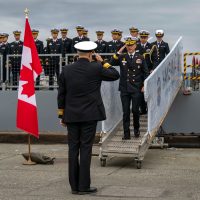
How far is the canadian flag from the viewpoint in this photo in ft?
37.8

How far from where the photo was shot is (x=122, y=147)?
11.0 metres

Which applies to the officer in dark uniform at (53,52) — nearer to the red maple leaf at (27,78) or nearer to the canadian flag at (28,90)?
the canadian flag at (28,90)

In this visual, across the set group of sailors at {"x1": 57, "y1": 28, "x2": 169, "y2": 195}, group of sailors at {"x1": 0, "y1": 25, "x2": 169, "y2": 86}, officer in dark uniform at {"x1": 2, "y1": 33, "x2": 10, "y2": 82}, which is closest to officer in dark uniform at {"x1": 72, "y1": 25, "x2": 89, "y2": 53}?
group of sailors at {"x1": 0, "y1": 25, "x2": 169, "y2": 86}

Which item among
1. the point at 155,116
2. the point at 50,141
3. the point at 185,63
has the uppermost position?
the point at 185,63

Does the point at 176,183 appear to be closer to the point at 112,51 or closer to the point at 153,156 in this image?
the point at 153,156

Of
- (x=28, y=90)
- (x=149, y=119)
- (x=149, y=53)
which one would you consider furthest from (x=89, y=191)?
(x=149, y=53)

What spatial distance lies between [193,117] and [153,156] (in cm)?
335

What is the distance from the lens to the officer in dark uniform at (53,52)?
1584 centimetres

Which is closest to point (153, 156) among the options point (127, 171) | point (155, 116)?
point (155, 116)

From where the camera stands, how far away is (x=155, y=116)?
11773 mm

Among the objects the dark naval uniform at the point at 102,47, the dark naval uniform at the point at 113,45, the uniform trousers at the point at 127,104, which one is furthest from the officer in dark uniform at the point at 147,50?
the uniform trousers at the point at 127,104

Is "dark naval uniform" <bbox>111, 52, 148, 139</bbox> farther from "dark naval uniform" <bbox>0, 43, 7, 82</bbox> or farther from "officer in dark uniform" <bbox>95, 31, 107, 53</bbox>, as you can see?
"dark naval uniform" <bbox>0, 43, 7, 82</bbox>

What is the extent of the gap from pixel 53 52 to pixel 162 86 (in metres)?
4.85

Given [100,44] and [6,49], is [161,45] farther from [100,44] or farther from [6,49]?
[6,49]
